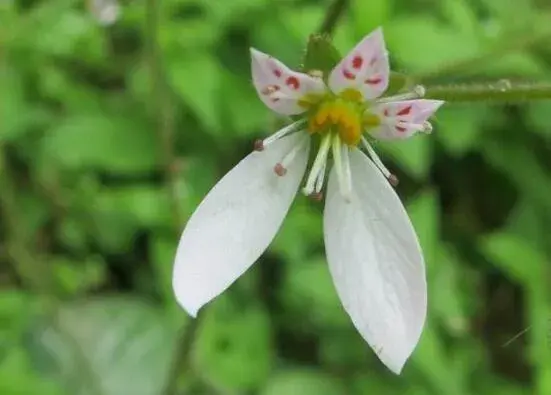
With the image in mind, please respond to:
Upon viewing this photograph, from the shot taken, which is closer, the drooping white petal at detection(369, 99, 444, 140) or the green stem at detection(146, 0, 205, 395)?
the drooping white petal at detection(369, 99, 444, 140)

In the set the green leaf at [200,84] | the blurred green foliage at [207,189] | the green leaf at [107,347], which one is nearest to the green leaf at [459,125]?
the blurred green foliage at [207,189]

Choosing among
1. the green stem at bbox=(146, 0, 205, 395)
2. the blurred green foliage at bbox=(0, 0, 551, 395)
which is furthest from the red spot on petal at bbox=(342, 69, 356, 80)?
the blurred green foliage at bbox=(0, 0, 551, 395)

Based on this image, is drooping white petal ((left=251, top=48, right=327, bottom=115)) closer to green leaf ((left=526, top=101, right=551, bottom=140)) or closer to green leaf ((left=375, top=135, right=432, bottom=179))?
green leaf ((left=375, top=135, right=432, bottom=179))

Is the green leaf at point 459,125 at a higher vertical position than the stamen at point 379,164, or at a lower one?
lower

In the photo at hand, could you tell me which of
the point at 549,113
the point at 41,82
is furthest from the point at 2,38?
the point at 549,113

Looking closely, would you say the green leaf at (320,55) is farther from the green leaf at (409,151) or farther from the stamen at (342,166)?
the green leaf at (409,151)

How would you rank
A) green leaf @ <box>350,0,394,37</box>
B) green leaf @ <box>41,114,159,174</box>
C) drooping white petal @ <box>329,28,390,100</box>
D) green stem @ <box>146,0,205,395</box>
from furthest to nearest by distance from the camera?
green leaf @ <box>41,114,159,174</box>, green leaf @ <box>350,0,394,37</box>, green stem @ <box>146,0,205,395</box>, drooping white petal @ <box>329,28,390,100</box>

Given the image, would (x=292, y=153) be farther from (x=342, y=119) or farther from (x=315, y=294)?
(x=315, y=294)
